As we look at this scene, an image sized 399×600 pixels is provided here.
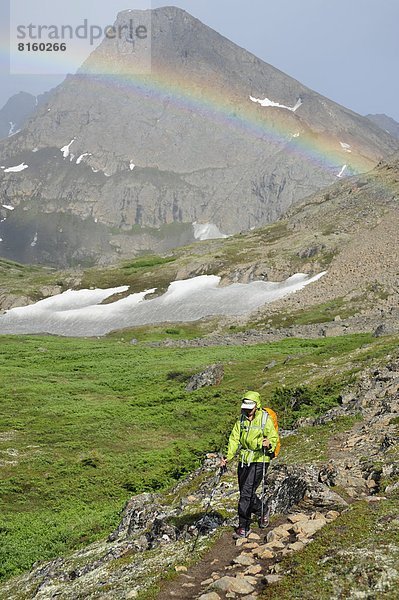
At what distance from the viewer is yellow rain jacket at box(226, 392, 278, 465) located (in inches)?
535

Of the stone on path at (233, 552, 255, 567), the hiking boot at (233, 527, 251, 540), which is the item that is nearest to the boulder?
the hiking boot at (233, 527, 251, 540)

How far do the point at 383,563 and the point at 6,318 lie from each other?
148m

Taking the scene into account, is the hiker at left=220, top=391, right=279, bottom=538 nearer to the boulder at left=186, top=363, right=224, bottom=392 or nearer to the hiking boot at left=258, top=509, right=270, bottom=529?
the hiking boot at left=258, top=509, right=270, bottom=529

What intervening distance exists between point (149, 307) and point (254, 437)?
117 m

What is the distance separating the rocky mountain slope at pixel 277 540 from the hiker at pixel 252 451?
564mm

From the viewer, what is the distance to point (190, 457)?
102 ft

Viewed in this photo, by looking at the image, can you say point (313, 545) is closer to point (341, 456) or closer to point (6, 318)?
point (341, 456)

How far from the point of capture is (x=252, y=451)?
13727mm

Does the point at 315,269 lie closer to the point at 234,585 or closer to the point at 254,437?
the point at 254,437

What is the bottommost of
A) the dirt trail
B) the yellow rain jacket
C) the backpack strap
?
the dirt trail

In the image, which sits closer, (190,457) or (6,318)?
(190,457)

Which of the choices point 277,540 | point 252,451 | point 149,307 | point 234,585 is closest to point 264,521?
point 277,540

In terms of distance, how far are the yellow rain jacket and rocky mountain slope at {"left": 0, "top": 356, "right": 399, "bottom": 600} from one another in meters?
1.78

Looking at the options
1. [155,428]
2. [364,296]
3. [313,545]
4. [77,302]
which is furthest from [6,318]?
[313,545]
